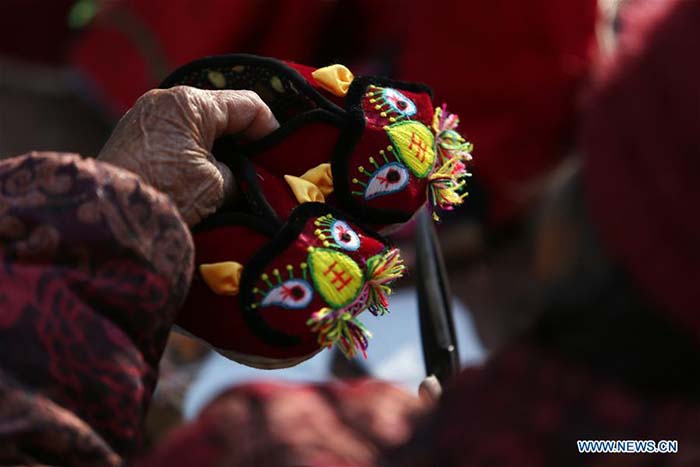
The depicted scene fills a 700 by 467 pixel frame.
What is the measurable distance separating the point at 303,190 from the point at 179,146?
0.28 feet

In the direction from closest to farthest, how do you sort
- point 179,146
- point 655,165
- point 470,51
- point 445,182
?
point 655,165 → point 179,146 → point 445,182 → point 470,51

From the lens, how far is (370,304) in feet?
2.24

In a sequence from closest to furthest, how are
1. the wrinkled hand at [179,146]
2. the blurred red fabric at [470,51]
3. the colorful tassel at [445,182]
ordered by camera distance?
1. the wrinkled hand at [179,146]
2. the colorful tassel at [445,182]
3. the blurred red fabric at [470,51]

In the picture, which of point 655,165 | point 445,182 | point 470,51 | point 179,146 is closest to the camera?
point 655,165

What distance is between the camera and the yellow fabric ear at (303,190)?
2.19ft

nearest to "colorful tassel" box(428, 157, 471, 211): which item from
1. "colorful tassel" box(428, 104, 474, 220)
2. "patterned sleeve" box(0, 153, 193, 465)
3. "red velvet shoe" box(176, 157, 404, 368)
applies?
"colorful tassel" box(428, 104, 474, 220)

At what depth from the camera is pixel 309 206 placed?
26.0 inches

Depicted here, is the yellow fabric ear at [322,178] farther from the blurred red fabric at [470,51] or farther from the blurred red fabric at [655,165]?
the blurred red fabric at [470,51]

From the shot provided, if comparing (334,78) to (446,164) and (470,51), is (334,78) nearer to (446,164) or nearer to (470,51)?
(446,164)

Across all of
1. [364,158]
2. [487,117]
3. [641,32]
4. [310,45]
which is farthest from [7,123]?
[641,32]

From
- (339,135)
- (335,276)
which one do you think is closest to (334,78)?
(339,135)

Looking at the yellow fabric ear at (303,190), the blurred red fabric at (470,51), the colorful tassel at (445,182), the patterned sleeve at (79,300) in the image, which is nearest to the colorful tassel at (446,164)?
the colorful tassel at (445,182)

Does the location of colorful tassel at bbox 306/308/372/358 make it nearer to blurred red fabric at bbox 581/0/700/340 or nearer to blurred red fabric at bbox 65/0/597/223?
blurred red fabric at bbox 581/0/700/340

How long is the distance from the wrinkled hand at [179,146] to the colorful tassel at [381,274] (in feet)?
0.34
